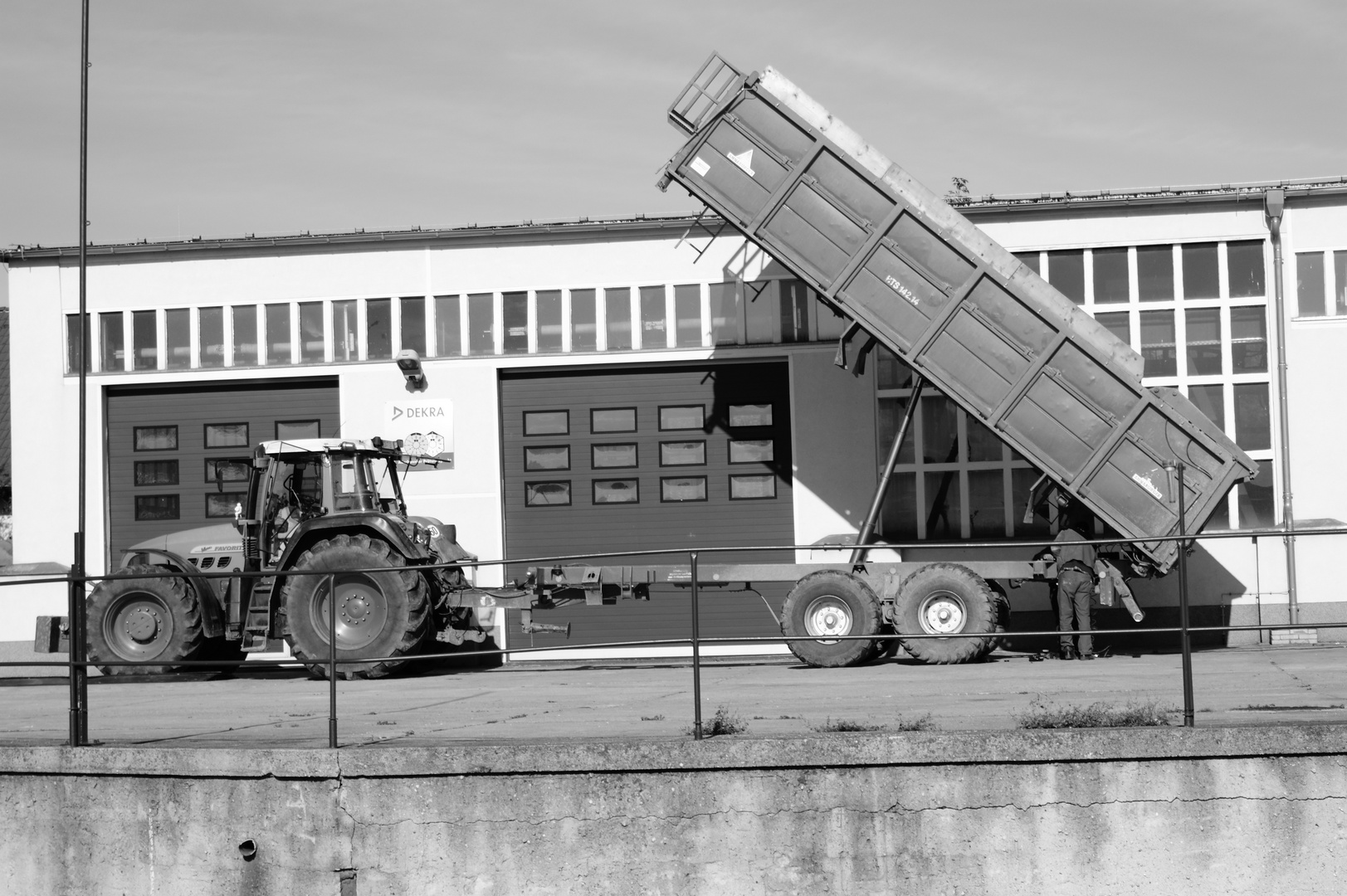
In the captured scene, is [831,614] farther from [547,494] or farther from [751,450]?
[547,494]

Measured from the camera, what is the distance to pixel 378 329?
1855 centimetres

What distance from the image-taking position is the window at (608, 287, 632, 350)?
18.2 meters

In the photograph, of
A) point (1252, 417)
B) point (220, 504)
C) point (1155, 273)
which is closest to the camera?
point (1252, 417)

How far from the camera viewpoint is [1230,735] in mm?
7098

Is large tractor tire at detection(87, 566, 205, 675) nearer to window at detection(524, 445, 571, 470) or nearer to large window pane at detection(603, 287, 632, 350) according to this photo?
window at detection(524, 445, 571, 470)

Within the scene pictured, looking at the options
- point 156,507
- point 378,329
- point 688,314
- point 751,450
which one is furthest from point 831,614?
point 156,507

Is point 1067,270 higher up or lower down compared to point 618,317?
higher up

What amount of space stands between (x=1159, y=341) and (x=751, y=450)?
5263mm

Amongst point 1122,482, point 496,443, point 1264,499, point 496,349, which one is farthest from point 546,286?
point 1264,499

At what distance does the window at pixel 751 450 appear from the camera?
715 inches

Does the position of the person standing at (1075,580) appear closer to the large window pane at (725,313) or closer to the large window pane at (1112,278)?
the large window pane at (1112,278)

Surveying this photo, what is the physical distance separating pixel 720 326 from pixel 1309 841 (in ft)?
38.9

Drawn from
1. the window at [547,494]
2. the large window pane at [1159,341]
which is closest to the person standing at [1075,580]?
the large window pane at [1159,341]

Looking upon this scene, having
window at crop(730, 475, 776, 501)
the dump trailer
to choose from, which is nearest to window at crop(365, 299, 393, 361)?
window at crop(730, 475, 776, 501)
